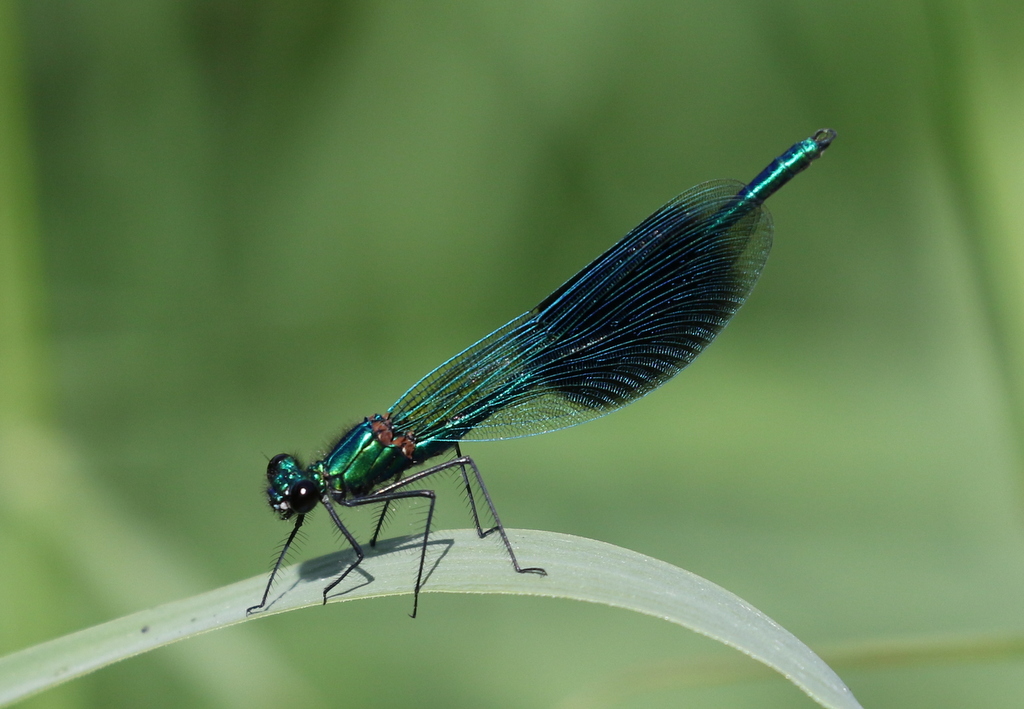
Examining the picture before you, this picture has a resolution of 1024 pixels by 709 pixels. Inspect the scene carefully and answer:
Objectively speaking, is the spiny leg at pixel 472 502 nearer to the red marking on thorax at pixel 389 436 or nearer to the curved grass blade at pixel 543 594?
the red marking on thorax at pixel 389 436

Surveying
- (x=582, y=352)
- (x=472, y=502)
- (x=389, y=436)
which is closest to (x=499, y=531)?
(x=472, y=502)

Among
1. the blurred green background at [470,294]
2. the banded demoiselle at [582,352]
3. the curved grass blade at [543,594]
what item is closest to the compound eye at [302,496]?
the banded demoiselle at [582,352]

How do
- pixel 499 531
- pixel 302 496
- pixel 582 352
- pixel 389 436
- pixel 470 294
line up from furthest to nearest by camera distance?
pixel 470 294 < pixel 582 352 < pixel 389 436 < pixel 302 496 < pixel 499 531

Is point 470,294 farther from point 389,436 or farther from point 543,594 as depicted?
point 543,594

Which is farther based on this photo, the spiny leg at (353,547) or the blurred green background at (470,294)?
the blurred green background at (470,294)

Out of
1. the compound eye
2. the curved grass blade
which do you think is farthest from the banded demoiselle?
the curved grass blade

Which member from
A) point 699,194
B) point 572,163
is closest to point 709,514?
point 699,194
